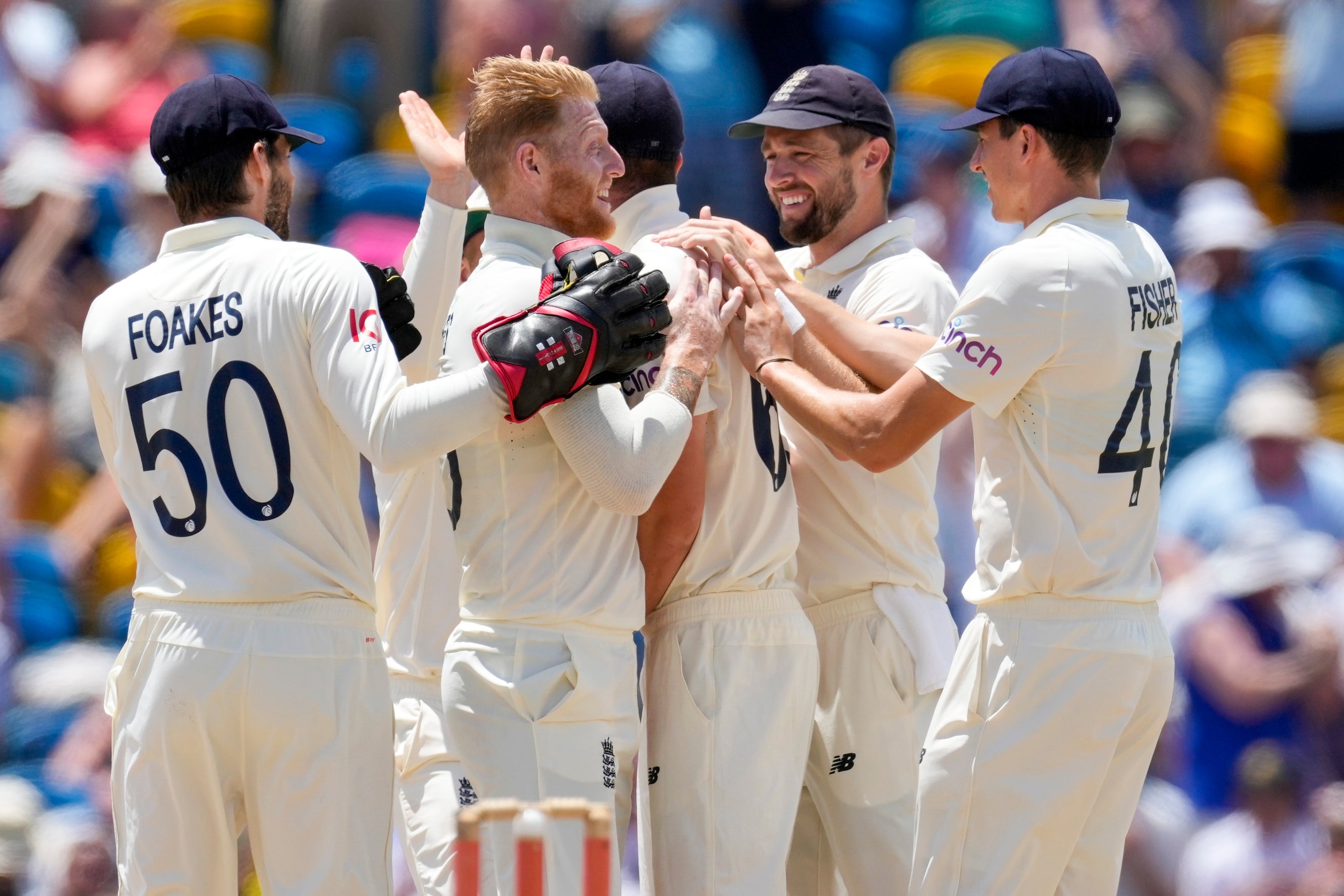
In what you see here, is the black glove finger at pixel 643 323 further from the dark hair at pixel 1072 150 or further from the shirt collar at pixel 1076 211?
the dark hair at pixel 1072 150

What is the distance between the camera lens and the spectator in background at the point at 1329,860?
8.20 meters

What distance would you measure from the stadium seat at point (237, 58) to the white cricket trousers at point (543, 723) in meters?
8.62

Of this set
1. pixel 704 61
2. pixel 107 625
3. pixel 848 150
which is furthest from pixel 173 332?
pixel 704 61

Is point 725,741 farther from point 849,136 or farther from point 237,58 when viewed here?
point 237,58

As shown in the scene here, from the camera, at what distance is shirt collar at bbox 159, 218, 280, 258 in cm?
466

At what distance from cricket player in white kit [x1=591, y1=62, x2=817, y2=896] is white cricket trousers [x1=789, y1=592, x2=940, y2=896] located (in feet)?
1.07

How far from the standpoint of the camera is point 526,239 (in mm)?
4770

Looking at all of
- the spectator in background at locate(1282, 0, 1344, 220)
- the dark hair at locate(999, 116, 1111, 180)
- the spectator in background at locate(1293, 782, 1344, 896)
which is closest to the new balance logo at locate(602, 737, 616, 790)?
the dark hair at locate(999, 116, 1111, 180)

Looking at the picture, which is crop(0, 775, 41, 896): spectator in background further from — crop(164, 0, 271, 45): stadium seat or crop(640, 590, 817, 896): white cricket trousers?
crop(164, 0, 271, 45): stadium seat

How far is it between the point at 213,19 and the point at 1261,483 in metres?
7.87

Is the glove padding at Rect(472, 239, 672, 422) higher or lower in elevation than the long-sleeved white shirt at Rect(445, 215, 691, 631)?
higher

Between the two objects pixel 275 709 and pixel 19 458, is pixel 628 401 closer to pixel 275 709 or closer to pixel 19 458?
pixel 275 709

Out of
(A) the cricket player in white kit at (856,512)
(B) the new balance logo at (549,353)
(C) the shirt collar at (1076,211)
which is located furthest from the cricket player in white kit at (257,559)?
(C) the shirt collar at (1076,211)

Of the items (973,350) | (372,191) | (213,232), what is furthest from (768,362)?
(372,191)
